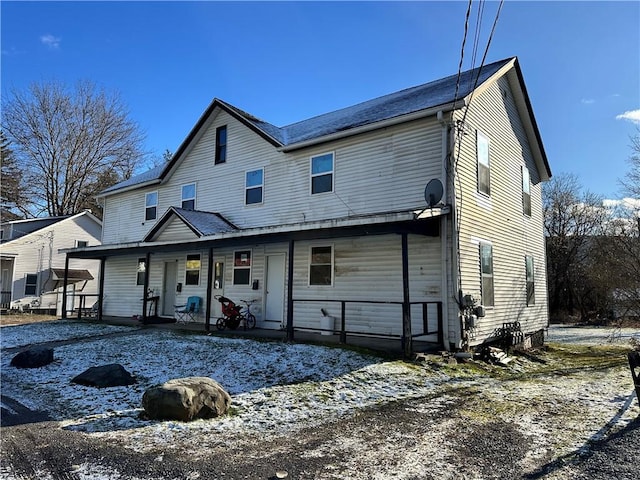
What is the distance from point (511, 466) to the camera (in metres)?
4.25

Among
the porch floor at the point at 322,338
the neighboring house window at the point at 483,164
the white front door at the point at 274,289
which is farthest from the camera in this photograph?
the white front door at the point at 274,289

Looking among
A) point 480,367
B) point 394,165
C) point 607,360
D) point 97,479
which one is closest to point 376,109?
→ point 394,165

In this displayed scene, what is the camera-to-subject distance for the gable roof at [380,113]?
10977mm

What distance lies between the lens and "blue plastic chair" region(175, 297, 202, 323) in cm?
1506

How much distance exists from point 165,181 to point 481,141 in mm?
11685

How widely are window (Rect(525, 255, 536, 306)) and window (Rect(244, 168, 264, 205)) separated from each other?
897 centimetres

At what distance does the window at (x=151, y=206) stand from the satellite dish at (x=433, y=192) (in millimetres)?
11627

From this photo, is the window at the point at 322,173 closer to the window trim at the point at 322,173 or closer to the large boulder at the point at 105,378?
the window trim at the point at 322,173

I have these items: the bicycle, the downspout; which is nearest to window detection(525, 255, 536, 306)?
the downspout

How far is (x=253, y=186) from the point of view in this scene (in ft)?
47.5

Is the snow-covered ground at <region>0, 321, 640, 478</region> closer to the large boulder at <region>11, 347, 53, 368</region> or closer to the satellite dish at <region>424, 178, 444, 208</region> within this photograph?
the large boulder at <region>11, 347, 53, 368</region>

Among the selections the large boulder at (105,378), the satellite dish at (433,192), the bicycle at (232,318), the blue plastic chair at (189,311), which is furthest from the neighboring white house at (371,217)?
the large boulder at (105,378)

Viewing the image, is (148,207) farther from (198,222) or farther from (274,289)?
(274,289)

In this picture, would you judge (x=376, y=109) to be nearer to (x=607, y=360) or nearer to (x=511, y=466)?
(x=607, y=360)
